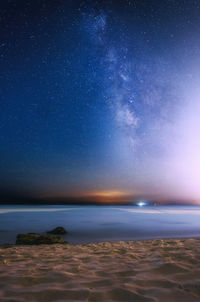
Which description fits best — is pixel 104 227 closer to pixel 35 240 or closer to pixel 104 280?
pixel 35 240

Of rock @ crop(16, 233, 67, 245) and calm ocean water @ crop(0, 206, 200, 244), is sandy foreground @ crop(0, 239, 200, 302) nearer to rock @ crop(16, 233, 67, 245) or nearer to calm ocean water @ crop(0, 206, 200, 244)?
rock @ crop(16, 233, 67, 245)

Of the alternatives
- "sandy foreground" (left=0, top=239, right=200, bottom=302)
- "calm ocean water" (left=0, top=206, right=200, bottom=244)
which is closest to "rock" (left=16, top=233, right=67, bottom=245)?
"calm ocean water" (left=0, top=206, right=200, bottom=244)

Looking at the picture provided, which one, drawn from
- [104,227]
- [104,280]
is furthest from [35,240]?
[104,227]

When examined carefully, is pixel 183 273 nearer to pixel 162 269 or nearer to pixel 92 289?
pixel 162 269

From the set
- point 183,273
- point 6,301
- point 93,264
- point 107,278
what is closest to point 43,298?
point 6,301

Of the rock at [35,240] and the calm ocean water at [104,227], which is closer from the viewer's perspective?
the rock at [35,240]

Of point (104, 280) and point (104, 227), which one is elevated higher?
point (104, 280)

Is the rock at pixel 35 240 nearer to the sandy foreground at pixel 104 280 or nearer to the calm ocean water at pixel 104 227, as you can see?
the calm ocean water at pixel 104 227

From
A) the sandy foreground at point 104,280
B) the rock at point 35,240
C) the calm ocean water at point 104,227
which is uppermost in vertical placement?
the sandy foreground at point 104,280

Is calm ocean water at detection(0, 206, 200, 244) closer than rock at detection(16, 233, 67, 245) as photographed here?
No

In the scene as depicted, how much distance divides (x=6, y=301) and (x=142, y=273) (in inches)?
98.7

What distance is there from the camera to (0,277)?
4012 mm

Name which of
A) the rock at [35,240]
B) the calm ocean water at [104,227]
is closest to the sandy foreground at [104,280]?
the rock at [35,240]

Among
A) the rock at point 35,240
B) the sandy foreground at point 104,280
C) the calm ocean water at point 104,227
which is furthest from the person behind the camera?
the calm ocean water at point 104,227
